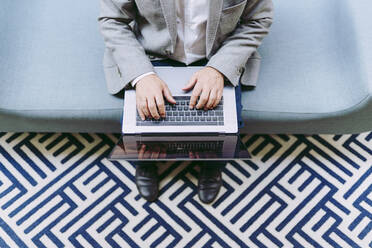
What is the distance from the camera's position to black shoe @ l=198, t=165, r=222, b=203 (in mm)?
1096

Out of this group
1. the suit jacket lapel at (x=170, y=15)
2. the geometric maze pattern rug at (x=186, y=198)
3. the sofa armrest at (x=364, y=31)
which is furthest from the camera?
the geometric maze pattern rug at (x=186, y=198)

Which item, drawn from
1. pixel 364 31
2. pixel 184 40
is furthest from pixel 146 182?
pixel 364 31

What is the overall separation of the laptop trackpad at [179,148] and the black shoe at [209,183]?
0.28 m

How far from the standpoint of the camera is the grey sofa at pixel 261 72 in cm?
91

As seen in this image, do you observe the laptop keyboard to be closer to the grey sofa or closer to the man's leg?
the grey sofa

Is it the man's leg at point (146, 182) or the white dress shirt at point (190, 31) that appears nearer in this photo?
the white dress shirt at point (190, 31)

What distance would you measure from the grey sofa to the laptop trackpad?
0.44ft

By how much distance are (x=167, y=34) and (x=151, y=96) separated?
149 millimetres

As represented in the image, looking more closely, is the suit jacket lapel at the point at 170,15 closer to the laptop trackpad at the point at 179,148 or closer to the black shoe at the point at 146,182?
the laptop trackpad at the point at 179,148

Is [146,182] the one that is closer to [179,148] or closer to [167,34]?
[179,148]

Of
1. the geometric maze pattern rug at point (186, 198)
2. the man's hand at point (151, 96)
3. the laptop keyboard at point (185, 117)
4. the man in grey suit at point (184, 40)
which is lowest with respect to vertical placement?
the geometric maze pattern rug at point (186, 198)

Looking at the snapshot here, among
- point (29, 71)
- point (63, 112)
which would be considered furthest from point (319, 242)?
point (29, 71)

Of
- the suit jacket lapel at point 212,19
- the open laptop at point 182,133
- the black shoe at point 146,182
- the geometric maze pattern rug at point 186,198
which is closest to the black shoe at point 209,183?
the geometric maze pattern rug at point 186,198

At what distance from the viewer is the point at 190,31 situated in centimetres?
84
